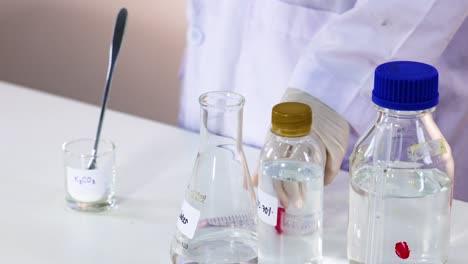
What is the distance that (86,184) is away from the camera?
1086 millimetres

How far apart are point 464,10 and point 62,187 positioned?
605mm

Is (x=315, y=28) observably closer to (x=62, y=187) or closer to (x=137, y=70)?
(x=62, y=187)

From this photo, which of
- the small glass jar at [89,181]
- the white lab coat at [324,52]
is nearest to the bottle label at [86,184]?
the small glass jar at [89,181]

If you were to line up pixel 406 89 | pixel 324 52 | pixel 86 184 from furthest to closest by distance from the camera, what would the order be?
pixel 324 52
pixel 86 184
pixel 406 89

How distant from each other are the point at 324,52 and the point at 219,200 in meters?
0.37

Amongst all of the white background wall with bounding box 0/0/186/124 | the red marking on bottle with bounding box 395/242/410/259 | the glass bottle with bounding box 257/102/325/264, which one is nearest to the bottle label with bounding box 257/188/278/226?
the glass bottle with bounding box 257/102/325/264

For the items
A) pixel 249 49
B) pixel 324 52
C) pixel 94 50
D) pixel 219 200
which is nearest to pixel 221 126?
pixel 219 200

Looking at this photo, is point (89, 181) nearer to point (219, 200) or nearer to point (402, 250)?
point (219, 200)

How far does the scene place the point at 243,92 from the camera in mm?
1457

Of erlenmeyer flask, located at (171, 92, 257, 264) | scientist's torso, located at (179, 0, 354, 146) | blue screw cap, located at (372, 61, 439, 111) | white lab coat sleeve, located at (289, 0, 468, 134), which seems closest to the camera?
blue screw cap, located at (372, 61, 439, 111)

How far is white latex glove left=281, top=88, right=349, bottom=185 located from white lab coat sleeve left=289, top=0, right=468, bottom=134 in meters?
0.01

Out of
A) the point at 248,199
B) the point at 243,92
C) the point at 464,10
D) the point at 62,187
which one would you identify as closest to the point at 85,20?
the point at 243,92

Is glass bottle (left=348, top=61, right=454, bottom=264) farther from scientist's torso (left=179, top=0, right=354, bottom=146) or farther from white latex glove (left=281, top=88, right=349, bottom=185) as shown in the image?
scientist's torso (left=179, top=0, right=354, bottom=146)

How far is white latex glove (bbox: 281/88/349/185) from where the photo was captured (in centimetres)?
106
